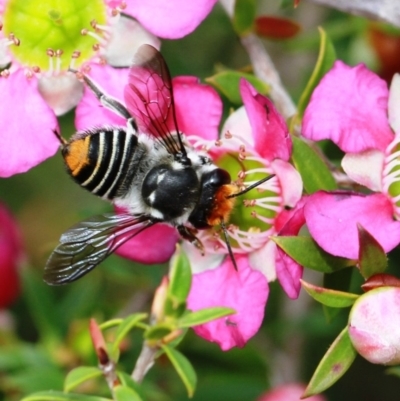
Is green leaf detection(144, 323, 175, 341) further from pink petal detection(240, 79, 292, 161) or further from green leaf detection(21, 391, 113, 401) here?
pink petal detection(240, 79, 292, 161)

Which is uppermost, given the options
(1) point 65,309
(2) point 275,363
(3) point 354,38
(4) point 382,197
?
(4) point 382,197

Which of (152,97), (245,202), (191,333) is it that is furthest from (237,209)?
(191,333)

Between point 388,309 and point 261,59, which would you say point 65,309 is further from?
point 388,309

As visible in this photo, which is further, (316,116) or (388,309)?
(316,116)

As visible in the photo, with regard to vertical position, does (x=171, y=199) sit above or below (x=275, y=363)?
above

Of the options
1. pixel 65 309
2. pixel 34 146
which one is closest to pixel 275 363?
pixel 65 309
